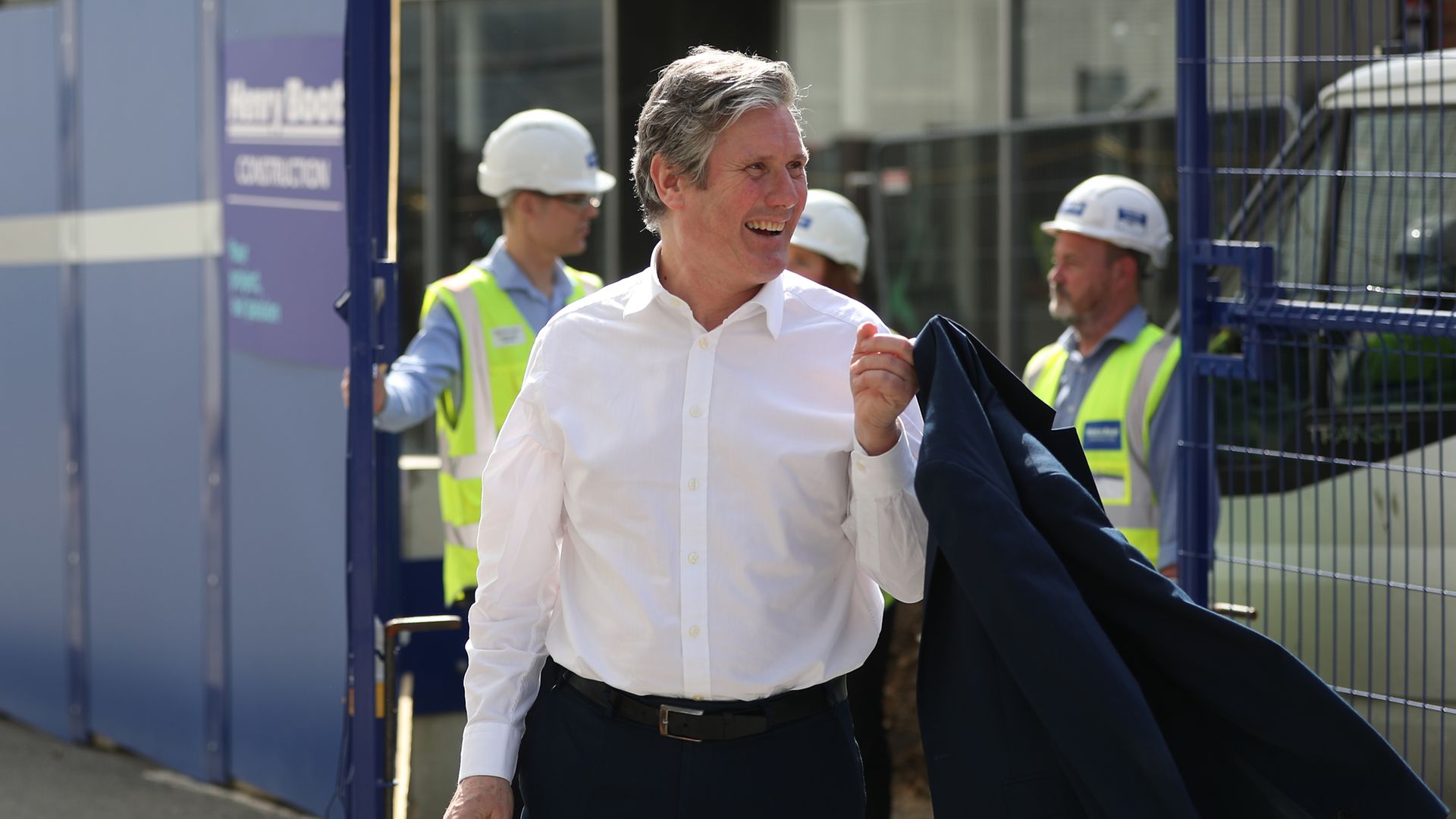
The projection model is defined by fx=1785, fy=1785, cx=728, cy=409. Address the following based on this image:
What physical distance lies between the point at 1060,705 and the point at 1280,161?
244 cm

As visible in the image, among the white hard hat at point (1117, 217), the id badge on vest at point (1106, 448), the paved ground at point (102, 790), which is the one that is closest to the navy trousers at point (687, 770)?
the id badge on vest at point (1106, 448)

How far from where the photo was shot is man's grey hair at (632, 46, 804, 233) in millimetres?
2600

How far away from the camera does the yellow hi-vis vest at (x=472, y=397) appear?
5.09 m

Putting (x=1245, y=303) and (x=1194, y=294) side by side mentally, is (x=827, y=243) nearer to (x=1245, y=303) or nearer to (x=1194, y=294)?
(x=1194, y=294)

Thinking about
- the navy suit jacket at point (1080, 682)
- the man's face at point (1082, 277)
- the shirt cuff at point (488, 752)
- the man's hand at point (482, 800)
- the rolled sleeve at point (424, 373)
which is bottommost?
the man's hand at point (482, 800)

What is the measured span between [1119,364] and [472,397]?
182 centimetres

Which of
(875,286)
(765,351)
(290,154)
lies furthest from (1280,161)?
(875,286)

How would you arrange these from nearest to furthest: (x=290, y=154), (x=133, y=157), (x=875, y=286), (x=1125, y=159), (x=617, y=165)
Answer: (x=290, y=154) → (x=133, y=157) → (x=1125, y=159) → (x=875, y=286) → (x=617, y=165)

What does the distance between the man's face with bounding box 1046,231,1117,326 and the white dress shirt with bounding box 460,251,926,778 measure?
7.54 feet

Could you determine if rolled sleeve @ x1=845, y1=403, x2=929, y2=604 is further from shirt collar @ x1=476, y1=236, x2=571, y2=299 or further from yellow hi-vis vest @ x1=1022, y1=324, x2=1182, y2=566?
shirt collar @ x1=476, y1=236, x2=571, y2=299

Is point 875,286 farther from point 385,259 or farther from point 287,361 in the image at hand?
point 385,259

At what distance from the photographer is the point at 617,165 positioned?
1068 centimetres

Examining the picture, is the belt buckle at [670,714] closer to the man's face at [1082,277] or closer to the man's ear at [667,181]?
the man's ear at [667,181]

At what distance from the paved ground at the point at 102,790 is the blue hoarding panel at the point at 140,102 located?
80.4 inches
